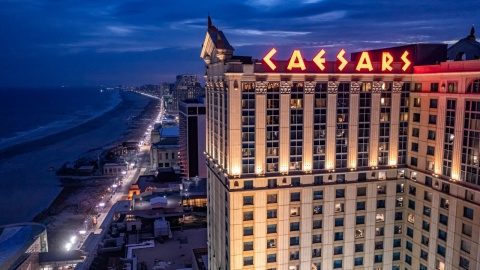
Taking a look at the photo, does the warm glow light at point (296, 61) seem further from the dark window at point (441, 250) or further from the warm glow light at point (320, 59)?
the dark window at point (441, 250)

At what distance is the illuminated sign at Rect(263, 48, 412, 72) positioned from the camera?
2039 inches

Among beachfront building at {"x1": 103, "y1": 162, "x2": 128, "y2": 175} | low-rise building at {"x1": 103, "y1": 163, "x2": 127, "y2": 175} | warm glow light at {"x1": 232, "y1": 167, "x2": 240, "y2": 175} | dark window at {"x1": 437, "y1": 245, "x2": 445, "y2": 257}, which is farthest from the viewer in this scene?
low-rise building at {"x1": 103, "y1": 163, "x2": 127, "y2": 175}

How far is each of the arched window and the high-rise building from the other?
3.44ft

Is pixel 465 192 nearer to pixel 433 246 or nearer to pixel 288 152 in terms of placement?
pixel 433 246

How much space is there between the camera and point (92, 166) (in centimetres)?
19262

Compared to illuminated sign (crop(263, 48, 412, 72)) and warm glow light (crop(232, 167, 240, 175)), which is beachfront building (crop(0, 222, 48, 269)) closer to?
warm glow light (crop(232, 167, 240, 175))

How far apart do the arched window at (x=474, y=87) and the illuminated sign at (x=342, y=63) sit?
441 inches

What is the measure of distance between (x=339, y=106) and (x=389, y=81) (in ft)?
29.1

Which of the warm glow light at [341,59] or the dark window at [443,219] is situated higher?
the warm glow light at [341,59]

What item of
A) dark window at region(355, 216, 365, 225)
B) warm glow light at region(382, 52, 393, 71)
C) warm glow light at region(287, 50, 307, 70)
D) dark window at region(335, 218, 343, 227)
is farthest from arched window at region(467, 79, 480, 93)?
dark window at region(335, 218, 343, 227)

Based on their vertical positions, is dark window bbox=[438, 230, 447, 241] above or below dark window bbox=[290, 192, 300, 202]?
below

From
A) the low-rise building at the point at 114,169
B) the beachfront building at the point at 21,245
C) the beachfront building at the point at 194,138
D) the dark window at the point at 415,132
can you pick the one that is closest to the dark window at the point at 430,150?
the dark window at the point at 415,132

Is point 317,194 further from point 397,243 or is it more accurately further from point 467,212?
point 467,212

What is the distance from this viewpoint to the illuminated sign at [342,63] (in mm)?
51778
